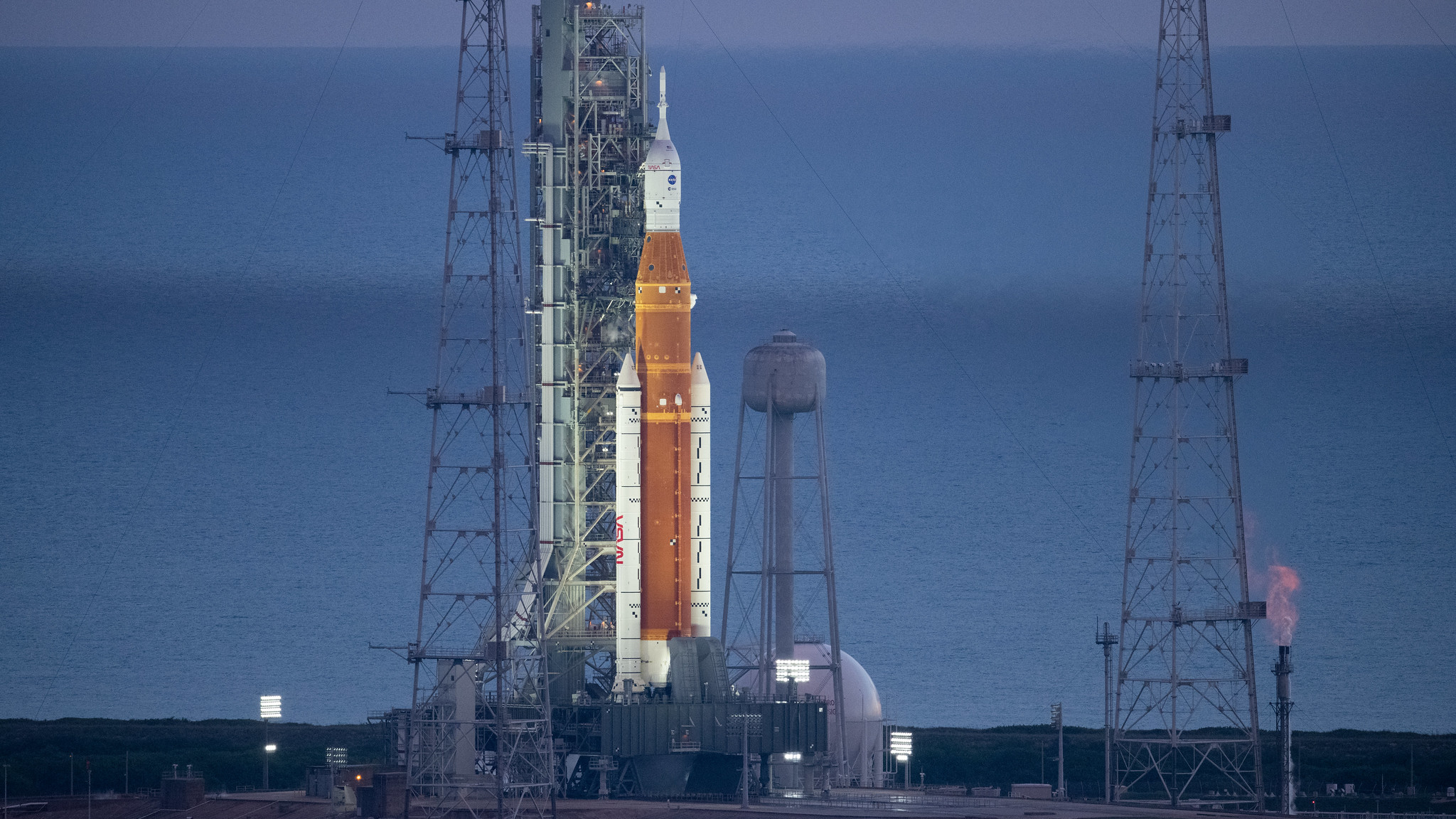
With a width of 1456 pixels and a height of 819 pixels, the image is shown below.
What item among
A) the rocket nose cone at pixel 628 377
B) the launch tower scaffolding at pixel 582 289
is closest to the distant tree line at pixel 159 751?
the launch tower scaffolding at pixel 582 289

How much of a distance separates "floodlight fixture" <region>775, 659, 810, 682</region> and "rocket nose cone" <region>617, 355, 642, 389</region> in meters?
10.1

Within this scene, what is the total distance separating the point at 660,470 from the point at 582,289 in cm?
729

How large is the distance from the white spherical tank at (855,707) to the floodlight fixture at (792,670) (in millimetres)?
3231

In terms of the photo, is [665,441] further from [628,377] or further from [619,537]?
[619,537]

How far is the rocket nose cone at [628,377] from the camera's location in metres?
77.8

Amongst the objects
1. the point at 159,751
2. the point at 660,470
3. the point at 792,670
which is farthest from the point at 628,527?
the point at 159,751

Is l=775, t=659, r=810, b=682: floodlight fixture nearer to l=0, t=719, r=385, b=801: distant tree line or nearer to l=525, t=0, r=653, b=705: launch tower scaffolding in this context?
l=525, t=0, r=653, b=705: launch tower scaffolding

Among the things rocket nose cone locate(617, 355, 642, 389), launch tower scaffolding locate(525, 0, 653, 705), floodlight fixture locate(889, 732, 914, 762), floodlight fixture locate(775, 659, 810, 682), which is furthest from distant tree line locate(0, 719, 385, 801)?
rocket nose cone locate(617, 355, 642, 389)

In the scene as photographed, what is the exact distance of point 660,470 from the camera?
78.6 meters

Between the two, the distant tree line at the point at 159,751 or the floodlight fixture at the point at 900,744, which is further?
the distant tree line at the point at 159,751

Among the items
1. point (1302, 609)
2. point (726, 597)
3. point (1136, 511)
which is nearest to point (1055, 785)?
point (726, 597)

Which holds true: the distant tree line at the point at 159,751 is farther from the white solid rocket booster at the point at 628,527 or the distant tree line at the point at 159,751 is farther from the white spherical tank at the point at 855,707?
the white spherical tank at the point at 855,707

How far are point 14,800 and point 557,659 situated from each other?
19.2 m

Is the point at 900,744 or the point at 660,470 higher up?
the point at 660,470
